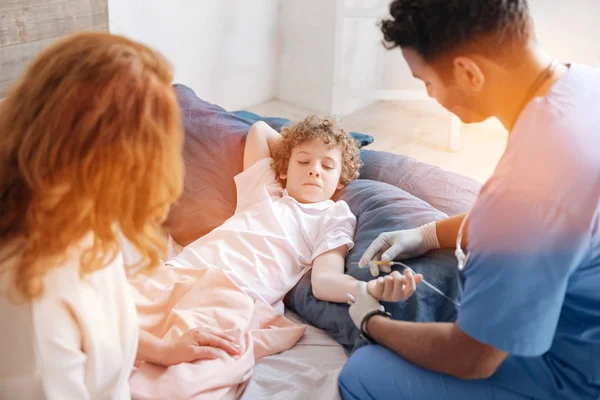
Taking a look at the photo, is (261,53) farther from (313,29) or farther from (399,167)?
(399,167)

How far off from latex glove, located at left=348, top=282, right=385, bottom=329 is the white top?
0.50 metres

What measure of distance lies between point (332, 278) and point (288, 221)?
23 cm

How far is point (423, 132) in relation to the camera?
332cm

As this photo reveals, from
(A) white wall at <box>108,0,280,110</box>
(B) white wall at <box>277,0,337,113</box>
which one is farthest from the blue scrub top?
(B) white wall at <box>277,0,337,113</box>

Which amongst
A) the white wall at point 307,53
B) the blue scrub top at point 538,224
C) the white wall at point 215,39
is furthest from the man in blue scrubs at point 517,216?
the white wall at point 307,53

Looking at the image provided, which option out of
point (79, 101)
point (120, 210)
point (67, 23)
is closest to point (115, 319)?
point (120, 210)

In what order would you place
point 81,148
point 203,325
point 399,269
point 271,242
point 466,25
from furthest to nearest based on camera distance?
1. point 271,242
2. point 399,269
3. point 203,325
4. point 466,25
5. point 81,148

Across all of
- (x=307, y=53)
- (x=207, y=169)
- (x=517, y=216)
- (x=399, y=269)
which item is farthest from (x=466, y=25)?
(x=307, y=53)

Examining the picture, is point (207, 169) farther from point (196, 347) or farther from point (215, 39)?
point (215, 39)

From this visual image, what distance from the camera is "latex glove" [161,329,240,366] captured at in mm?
1377

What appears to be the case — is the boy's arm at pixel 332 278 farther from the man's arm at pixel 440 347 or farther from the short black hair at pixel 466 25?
the short black hair at pixel 466 25

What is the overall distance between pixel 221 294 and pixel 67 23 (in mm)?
1377

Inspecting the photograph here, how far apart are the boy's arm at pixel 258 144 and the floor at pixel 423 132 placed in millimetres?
1167

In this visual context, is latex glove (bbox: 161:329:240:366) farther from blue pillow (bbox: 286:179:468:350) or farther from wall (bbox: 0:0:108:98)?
wall (bbox: 0:0:108:98)
